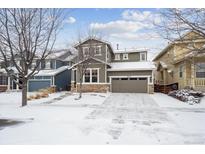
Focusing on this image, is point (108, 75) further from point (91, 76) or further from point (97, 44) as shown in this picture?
point (97, 44)

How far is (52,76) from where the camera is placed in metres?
21.4

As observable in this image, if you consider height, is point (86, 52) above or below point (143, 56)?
below

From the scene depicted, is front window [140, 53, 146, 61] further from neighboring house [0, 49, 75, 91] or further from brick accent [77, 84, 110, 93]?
neighboring house [0, 49, 75, 91]

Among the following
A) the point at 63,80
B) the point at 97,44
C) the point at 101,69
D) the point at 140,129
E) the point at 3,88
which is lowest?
the point at 140,129

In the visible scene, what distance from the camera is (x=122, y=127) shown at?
6.71 m

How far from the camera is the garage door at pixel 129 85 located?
19.0 metres

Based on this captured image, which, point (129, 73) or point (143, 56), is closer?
point (129, 73)

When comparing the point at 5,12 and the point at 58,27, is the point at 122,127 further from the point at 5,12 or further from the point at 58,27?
the point at 5,12

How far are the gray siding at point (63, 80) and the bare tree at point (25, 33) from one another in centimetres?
1059

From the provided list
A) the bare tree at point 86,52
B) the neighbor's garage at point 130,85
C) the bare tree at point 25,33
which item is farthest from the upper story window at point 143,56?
the bare tree at point 25,33

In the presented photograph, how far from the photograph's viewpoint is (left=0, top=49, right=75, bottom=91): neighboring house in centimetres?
2164

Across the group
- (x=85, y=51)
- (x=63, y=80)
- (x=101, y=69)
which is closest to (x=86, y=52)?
(x=85, y=51)

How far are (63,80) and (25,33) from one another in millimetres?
12997
